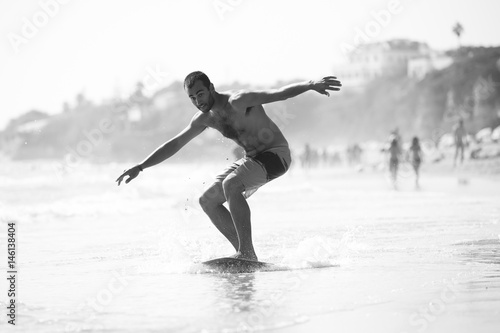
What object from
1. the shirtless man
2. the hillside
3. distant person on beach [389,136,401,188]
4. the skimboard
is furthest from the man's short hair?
the hillside

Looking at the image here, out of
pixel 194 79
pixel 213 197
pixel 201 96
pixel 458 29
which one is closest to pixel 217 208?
pixel 213 197

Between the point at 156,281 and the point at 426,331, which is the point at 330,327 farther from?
the point at 156,281

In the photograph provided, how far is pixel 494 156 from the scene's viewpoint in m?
38.3

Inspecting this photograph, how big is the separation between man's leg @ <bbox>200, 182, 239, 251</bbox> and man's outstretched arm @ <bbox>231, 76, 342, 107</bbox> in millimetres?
846

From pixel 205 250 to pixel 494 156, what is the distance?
105 feet

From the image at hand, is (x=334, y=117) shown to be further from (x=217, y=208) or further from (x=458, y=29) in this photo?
(x=217, y=208)

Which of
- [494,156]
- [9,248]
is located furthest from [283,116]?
[9,248]

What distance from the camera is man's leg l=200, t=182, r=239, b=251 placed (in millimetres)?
6879

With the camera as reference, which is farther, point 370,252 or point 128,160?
point 128,160

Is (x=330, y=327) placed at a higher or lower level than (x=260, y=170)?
lower

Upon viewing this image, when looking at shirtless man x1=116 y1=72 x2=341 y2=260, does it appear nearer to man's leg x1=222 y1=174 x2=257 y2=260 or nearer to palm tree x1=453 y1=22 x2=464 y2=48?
man's leg x1=222 y1=174 x2=257 y2=260

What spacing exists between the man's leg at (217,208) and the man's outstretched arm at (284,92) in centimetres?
85

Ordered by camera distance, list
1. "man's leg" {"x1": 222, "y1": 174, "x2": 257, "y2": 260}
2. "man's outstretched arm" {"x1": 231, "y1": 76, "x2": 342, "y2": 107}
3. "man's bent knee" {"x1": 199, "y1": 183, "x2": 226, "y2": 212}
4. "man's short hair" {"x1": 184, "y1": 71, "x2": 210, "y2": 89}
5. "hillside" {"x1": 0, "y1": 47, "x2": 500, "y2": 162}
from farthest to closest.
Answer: "hillside" {"x1": 0, "y1": 47, "x2": 500, "y2": 162}
"man's bent knee" {"x1": 199, "y1": 183, "x2": 226, "y2": 212}
"man's leg" {"x1": 222, "y1": 174, "x2": 257, "y2": 260}
"man's short hair" {"x1": 184, "y1": 71, "x2": 210, "y2": 89}
"man's outstretched arm" {"x1": 231, "y1": 76, "x2": 342, "y2": 107}

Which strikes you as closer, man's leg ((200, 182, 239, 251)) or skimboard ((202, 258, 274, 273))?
skimboard ((202, 258, 274, 273))
